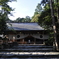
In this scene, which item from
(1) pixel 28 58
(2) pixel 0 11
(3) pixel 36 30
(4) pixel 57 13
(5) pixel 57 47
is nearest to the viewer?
(1) pixel 28 58

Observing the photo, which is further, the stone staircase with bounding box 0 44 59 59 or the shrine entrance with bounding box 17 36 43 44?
the shrine entrance with bounding box 17 36 43 44

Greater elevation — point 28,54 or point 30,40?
point 30,40

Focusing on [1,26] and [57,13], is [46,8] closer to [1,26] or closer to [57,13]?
[57,13]

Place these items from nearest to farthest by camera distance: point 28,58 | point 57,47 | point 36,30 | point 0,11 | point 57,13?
point 28,58 → point 57,47 → point 57,13 → point 0,11 → point 36,30

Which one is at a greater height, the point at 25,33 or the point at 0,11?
the point at 0,11

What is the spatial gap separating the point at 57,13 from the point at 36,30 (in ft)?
27.0

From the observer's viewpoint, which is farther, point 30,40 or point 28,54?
point 30,40

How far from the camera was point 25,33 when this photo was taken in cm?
1995

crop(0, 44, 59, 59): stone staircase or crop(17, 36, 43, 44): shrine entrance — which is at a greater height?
crop(17, 36, 43, 44): shrine entrance

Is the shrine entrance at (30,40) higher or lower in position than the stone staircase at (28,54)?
higher

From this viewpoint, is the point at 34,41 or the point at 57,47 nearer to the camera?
the point at 57,47

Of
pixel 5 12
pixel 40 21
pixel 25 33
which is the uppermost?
pixel 5 12

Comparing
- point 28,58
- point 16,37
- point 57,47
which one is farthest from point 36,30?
point 28,58

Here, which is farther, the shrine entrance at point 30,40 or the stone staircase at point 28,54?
the shrine entrance at point 30,40
